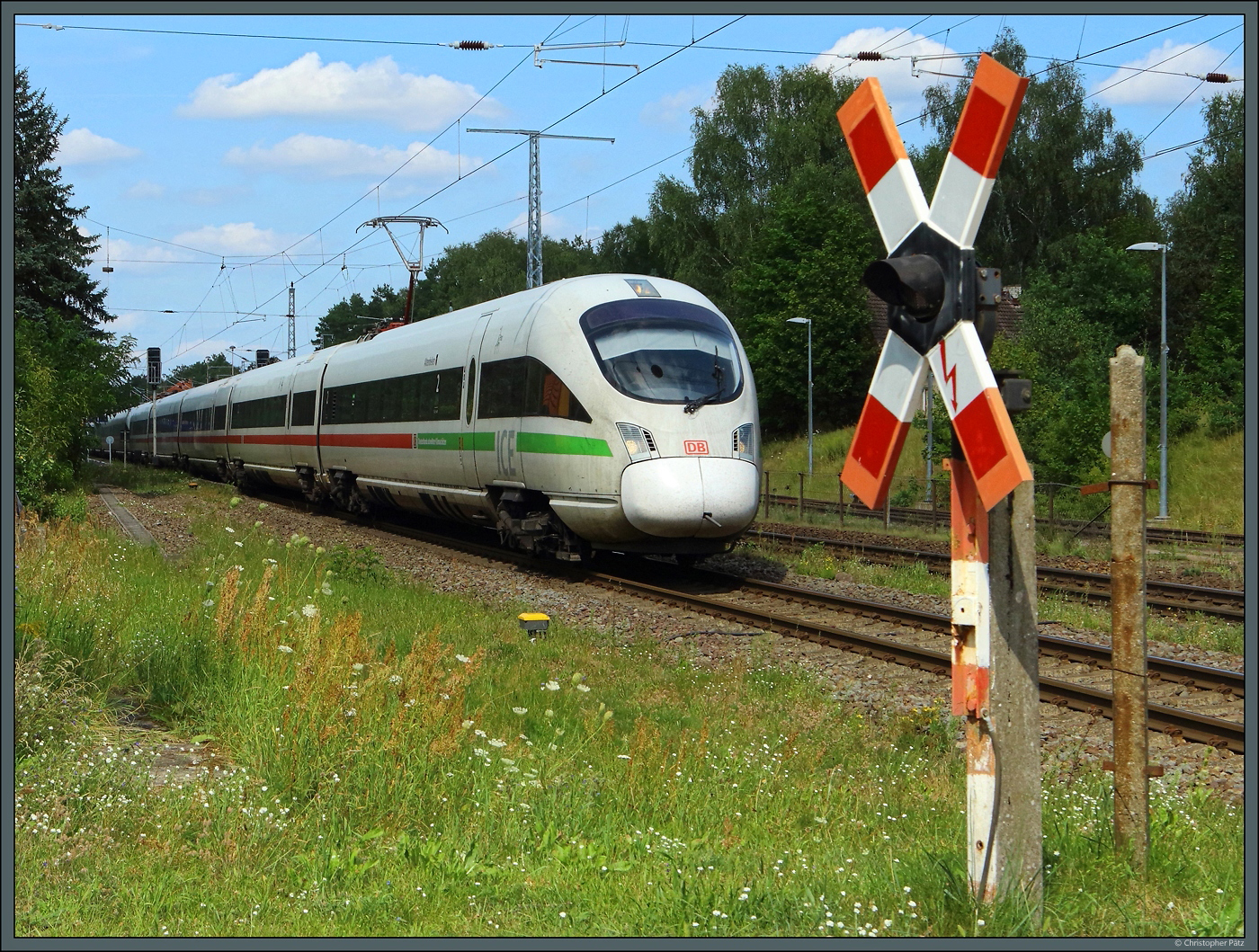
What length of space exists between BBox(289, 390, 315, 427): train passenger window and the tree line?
522 cm

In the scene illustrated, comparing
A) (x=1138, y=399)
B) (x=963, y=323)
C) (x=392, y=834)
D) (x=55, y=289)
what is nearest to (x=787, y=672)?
(x=392, y=834)

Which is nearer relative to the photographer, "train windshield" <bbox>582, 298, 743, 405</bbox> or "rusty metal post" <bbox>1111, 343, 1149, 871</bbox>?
"rusty metal post" <bbox>1111, 343, 1149, 871</bbox>

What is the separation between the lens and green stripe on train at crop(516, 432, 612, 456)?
12617mm

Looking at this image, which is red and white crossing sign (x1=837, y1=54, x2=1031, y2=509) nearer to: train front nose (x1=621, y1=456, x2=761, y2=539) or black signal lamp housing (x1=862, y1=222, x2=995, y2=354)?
black signal lamp housing (x1=862, y1=222, x2=995, y2=354)

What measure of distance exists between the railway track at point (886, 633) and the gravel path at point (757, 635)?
0.15 m

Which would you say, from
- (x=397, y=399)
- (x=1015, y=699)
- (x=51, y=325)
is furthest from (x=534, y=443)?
(x=51, y=325)

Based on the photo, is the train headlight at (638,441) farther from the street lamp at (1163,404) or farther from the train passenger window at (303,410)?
the street lamp at (1163,404)

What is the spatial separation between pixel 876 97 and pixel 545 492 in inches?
409

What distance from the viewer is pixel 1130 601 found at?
14.0 ft

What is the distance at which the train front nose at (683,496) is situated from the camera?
40.2 ft

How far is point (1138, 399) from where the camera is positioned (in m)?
4.10

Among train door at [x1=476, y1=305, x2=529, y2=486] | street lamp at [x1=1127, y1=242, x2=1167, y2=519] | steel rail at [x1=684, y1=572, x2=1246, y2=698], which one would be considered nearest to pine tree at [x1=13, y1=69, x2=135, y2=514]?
train door at [x1=476, y1=305, x2=529, y2=486]

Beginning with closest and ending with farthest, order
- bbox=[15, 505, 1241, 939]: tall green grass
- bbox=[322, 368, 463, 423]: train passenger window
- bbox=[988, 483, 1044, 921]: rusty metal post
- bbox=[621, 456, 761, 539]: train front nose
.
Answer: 1. bbox=[988, 483, 1044, 921]: rusty metal post
2. bbox=[15, 505, 1241, 939]: tall green grass
3. bbox=[621, 456, 761, 539]: train front nose
4. bbox=[322, 368, 463, 423]: train passenger window

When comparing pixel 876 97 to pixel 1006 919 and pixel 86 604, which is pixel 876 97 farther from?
pixel 86 604
